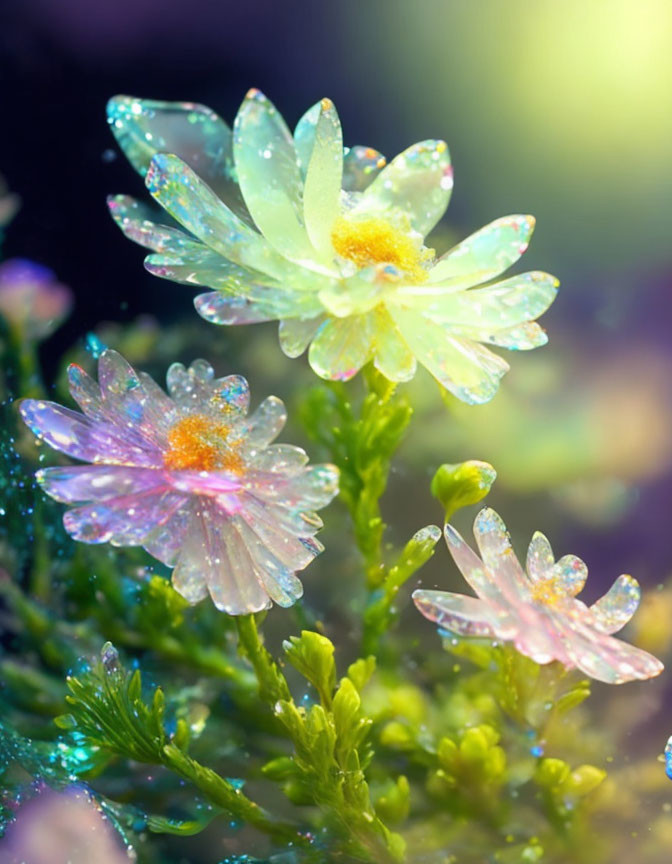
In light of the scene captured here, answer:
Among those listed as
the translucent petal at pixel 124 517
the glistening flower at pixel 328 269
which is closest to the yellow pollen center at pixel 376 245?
the glistening flower at pixel 328 269

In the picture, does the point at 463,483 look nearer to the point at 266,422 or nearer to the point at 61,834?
the point at 266,422

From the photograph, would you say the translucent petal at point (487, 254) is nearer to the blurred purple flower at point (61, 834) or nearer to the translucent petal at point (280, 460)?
the translucent petal at point (280, 460)

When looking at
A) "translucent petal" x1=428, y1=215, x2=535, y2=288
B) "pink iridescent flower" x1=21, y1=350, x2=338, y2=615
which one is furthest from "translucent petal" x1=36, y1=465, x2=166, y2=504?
"translucent petal" x1=428, y1=215, x2=535, y2=288

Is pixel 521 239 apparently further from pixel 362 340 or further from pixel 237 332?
pixel 237 332

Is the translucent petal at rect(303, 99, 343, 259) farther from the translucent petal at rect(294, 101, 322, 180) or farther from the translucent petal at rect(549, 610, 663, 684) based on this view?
the translucent petal at rect(549, 610, 663, 684)

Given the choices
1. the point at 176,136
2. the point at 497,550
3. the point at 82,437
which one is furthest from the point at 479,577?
the point at 176,136

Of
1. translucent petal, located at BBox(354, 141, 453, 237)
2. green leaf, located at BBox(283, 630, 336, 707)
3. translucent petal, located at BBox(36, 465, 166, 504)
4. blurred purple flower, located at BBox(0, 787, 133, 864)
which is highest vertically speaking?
translucent petal, located at BBox(354, 141, 453, 237)
